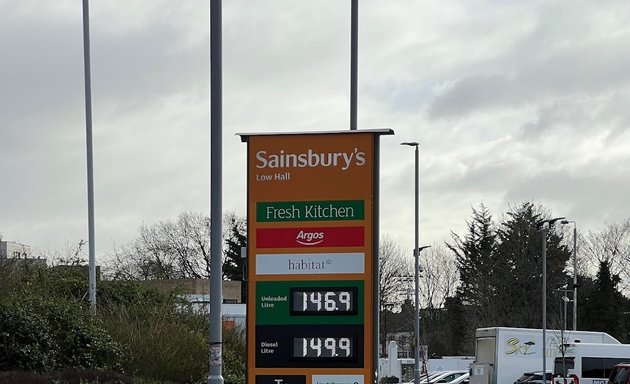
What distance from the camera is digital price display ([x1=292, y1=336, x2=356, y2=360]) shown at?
14.4 meters

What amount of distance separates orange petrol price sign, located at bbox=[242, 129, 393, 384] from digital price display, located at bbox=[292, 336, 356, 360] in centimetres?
1

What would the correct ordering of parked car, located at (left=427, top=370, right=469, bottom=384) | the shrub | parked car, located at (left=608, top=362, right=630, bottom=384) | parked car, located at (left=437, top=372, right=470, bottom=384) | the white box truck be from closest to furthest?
the shrub → parked car, located at (left=608, top=362, right=630, bottom=384) → the white box truck → parked car, located at (left=437, top=372, right=470, bottom=384) → parked car, located at (left=427, top=370, right=469, bottom=384)

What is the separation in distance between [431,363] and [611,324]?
15446 mm

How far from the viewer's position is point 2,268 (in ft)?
79.1

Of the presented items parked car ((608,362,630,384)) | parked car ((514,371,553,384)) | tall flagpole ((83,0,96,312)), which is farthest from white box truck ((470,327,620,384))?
tall flagpole ((83,0,96,312))

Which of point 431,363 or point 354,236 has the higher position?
point 354,236

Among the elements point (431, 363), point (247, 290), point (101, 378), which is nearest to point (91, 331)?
point (101, 378)

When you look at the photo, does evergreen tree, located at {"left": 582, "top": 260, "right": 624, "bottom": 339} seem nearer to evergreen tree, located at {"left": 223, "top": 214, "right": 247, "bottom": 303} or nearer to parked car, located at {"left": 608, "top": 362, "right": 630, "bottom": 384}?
evergreen tree, located at {"left": 223, "top": 214, "right": 247, "bottom": 303}

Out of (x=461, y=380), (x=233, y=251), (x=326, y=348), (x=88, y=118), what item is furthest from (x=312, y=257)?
(x=233, y=251)

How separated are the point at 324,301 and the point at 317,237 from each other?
2.81 feet

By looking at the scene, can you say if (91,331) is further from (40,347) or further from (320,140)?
(320,140)

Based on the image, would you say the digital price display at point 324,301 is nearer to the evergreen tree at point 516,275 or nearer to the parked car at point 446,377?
the parked car at point 446,377

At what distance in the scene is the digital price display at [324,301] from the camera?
14430mm

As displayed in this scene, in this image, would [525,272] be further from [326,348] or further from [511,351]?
[326,348]
